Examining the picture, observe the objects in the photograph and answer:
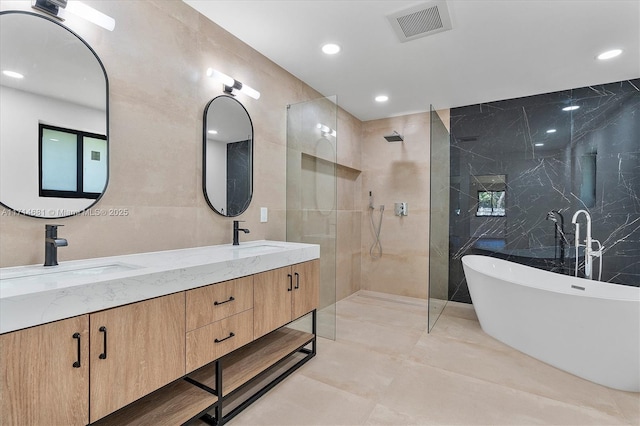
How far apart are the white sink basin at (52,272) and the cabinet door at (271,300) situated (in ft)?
2.34

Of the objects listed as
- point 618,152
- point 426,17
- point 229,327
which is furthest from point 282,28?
point 618,152

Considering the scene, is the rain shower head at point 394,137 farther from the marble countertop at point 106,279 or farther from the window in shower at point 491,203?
the marble countertop at point 106,279

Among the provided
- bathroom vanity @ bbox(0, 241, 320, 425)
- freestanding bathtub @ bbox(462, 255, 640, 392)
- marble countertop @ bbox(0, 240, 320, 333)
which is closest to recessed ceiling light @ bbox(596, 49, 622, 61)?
freestanding bathtub @ bbox(462, 255, 640, 392)

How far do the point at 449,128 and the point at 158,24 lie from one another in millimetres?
3466

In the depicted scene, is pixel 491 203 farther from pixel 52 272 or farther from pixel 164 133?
pixel 52 272

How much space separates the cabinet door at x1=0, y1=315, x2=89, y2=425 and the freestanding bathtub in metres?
2.92

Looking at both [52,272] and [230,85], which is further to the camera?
[230,85]

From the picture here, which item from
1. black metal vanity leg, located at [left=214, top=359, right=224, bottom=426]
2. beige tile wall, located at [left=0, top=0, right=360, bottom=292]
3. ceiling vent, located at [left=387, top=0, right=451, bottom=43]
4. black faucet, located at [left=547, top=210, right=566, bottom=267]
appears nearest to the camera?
beige tile wall, located at [left=0, top=0, right=360, bottom=292]

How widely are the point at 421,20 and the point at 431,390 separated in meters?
2.58

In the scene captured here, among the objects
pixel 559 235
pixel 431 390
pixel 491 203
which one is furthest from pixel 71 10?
pixel 559 235

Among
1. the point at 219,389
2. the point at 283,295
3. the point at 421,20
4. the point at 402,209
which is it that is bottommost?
the point at 219,389

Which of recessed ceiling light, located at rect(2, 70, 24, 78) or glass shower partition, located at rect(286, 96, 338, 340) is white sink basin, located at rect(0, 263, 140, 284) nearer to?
recessed ceiling light, located at rect(2, 70, 24, 78)

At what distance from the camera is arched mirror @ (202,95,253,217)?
7.31ft

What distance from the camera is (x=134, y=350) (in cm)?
128
